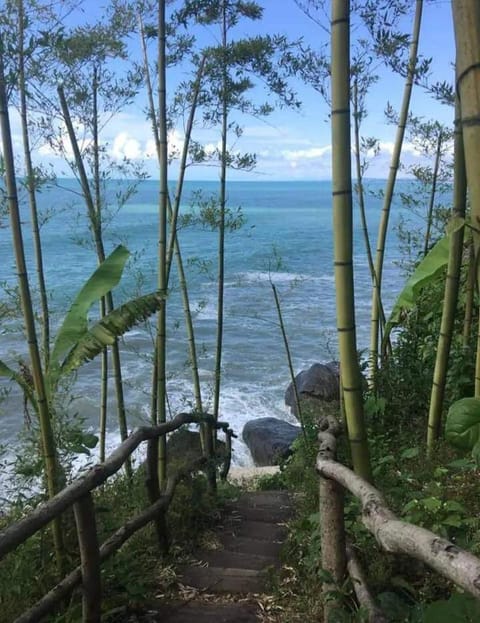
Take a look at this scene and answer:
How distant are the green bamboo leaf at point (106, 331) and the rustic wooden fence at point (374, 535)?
107cm

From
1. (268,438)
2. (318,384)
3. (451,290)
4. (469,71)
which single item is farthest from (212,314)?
(469,71)

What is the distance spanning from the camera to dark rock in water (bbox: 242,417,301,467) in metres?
8.85

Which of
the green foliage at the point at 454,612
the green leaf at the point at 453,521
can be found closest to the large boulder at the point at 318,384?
the green leaf at the point at 453,521

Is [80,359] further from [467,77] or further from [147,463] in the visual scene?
[467,77]

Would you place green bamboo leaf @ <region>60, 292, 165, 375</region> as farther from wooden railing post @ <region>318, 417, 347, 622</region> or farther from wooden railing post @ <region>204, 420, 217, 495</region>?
wooden railing post @ <region>204, 420, 217, 495</region>

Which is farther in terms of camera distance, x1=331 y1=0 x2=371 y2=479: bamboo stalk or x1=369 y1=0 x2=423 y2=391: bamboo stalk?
x1=369 y1=0 x2=423 y2=391: bamboo stalk

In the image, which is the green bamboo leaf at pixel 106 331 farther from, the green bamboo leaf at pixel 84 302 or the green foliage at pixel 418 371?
the green foliage at pixel 418 371

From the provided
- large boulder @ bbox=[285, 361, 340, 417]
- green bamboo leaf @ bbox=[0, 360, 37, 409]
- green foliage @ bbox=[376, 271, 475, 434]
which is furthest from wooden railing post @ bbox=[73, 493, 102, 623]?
large boulder @ bbox=[285, 361, 340, 417]

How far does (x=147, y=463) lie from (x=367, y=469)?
47.7 inches

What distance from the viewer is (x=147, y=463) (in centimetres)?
310

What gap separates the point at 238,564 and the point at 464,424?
149 centimetres

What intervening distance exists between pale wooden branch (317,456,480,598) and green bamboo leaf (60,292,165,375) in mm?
1446

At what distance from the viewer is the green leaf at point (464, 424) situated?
7.73 feet

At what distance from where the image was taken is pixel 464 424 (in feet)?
7.76
